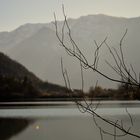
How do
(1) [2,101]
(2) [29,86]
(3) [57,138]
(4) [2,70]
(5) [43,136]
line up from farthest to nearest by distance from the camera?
1. (4) [2,70]
2. (2) [29,86]
3. (1) [2,101]
4. (5) [43,136]
5. (3) [57,138]

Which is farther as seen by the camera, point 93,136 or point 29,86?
point 29,86

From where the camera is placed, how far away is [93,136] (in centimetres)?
3284

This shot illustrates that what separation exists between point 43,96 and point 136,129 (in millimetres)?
118438

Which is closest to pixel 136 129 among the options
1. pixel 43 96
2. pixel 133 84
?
pixel 133 84

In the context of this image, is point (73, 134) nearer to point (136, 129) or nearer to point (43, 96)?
point (136, 129)

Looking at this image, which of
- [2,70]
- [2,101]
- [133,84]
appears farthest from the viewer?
[2,70]

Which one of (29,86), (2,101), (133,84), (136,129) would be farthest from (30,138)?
(29,86)

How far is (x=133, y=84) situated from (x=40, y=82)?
170 metres

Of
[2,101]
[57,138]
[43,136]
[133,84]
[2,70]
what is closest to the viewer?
[133,84]

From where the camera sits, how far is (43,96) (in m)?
153

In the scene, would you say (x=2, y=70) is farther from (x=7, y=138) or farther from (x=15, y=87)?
(x=7, y=138)

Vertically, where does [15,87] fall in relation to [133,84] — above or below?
above

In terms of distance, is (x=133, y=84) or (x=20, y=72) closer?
(x=133, y=84)

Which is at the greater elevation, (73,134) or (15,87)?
(15,87)
